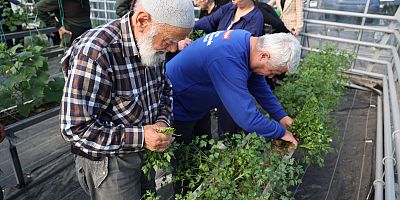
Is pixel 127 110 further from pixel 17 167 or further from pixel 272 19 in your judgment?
pixel 272 19

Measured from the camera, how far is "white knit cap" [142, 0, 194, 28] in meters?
1.17

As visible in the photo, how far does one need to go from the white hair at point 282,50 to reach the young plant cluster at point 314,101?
0.51 metres

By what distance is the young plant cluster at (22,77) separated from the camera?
2.54 meters

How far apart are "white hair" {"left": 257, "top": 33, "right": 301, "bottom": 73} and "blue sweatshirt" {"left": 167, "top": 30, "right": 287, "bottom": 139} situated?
132 millimetres

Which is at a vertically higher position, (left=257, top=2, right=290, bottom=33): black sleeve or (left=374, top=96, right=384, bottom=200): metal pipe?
(left=257, top=2, right=290, bottom=33): black sleeve

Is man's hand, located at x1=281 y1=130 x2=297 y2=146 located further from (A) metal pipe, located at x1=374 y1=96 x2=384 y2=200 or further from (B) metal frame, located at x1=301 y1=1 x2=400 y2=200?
(A) metal pipe, located at x1=374 y1=96 x2=384 y2=200

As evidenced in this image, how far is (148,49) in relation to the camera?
4.17 feet

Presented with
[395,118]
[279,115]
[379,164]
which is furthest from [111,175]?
[395,118]

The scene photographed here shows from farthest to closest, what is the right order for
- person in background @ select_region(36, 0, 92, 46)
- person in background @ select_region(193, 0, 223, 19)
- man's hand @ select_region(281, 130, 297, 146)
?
person in background @ select_region(36, 0, 92, 46) → person in background @ select_region(193, 0, 223, 19) → man's hand @ select_region(281, 130, 297, 146)

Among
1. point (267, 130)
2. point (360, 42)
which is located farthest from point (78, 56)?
point (360, 42)

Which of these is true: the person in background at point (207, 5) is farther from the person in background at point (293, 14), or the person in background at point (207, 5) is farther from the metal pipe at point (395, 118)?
the metal pipe at point (395, 118)

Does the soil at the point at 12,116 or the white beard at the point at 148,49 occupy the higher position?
the white beard at the point at 148,49

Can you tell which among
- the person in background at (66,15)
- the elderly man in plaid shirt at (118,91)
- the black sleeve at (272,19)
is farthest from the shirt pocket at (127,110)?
the person in background at (66,15)

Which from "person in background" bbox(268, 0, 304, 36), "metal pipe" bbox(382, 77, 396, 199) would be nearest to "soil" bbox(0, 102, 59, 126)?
"metal pipe" bbox(382, 77, 396, 199)
